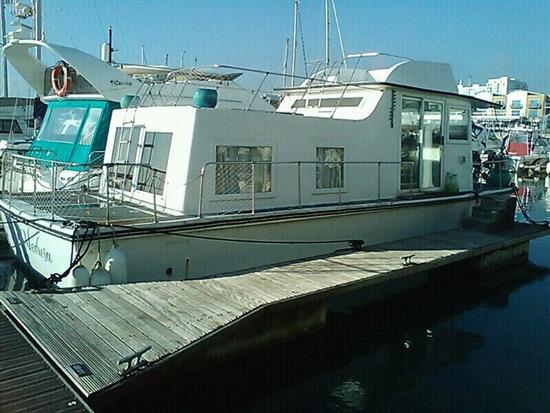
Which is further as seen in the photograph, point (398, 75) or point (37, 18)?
point (37, 18)

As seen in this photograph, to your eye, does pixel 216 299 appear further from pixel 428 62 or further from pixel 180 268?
pixel 428 62

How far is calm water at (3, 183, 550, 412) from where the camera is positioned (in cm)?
622

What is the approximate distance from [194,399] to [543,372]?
14.6 feet

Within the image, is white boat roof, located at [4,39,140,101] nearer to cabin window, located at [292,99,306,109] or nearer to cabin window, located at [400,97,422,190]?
cabin window, located at [292,99,306,109]

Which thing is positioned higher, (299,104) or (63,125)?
(299,104)

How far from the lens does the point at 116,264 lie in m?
6.90

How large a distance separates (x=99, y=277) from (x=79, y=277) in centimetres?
24

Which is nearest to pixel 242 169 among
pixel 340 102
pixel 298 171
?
pixel 298 171

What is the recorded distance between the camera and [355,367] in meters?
7.30

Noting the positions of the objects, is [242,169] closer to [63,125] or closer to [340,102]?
[340,102]

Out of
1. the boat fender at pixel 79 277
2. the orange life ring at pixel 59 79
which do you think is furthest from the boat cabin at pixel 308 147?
the orange life ring at pixel 59 79

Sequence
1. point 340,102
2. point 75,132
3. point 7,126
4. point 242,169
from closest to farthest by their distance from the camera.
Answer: point 242,169 → point 340,102 → point 75,132 → point 7,126

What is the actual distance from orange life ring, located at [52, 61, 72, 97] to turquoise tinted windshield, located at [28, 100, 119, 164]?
290 millimetres

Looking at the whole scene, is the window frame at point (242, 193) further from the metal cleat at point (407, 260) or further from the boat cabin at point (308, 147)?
the metal cleat at point (407, 260)
